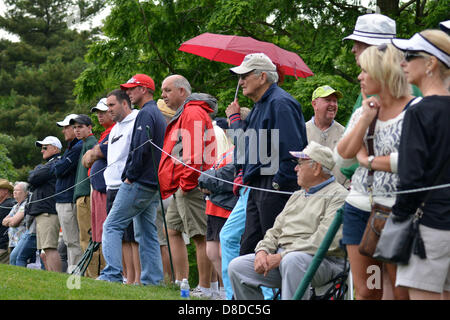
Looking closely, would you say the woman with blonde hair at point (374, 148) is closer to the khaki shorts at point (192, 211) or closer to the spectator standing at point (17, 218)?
the khaki shorts at point (192, 211)

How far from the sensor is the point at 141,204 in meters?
8.27

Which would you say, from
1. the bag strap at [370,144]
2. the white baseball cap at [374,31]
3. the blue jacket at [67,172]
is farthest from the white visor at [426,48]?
the blue jacket at [67,172]

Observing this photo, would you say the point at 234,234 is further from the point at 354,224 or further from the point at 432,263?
the point at 432,263

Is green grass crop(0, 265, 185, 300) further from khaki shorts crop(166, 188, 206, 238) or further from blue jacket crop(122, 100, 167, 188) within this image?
blue jacket crop(122, 100, 167, 188)

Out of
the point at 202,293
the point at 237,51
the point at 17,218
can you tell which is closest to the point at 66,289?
the point at 202,293

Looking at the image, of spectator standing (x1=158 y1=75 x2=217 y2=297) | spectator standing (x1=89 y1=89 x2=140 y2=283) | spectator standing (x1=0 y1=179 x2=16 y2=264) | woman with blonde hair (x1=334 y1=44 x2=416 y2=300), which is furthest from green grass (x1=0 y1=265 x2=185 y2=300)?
spectator standing (x1=0 y1=179 x2=16 y2=264)

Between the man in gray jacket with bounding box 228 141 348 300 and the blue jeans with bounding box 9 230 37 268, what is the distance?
255 inches

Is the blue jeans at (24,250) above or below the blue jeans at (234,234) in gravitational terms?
below

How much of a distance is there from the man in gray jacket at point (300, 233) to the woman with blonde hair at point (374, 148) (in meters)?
0.94

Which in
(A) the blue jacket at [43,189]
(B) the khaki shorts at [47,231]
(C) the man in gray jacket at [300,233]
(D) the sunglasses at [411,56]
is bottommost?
(B) the khaki shorts at [47,231]

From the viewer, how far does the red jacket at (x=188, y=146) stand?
25.9 ft

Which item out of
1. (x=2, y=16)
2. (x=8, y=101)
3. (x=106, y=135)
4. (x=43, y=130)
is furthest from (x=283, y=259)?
(x=2, y=16)

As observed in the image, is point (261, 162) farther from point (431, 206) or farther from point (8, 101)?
point (8, 101)

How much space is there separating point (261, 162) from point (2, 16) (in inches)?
1617
